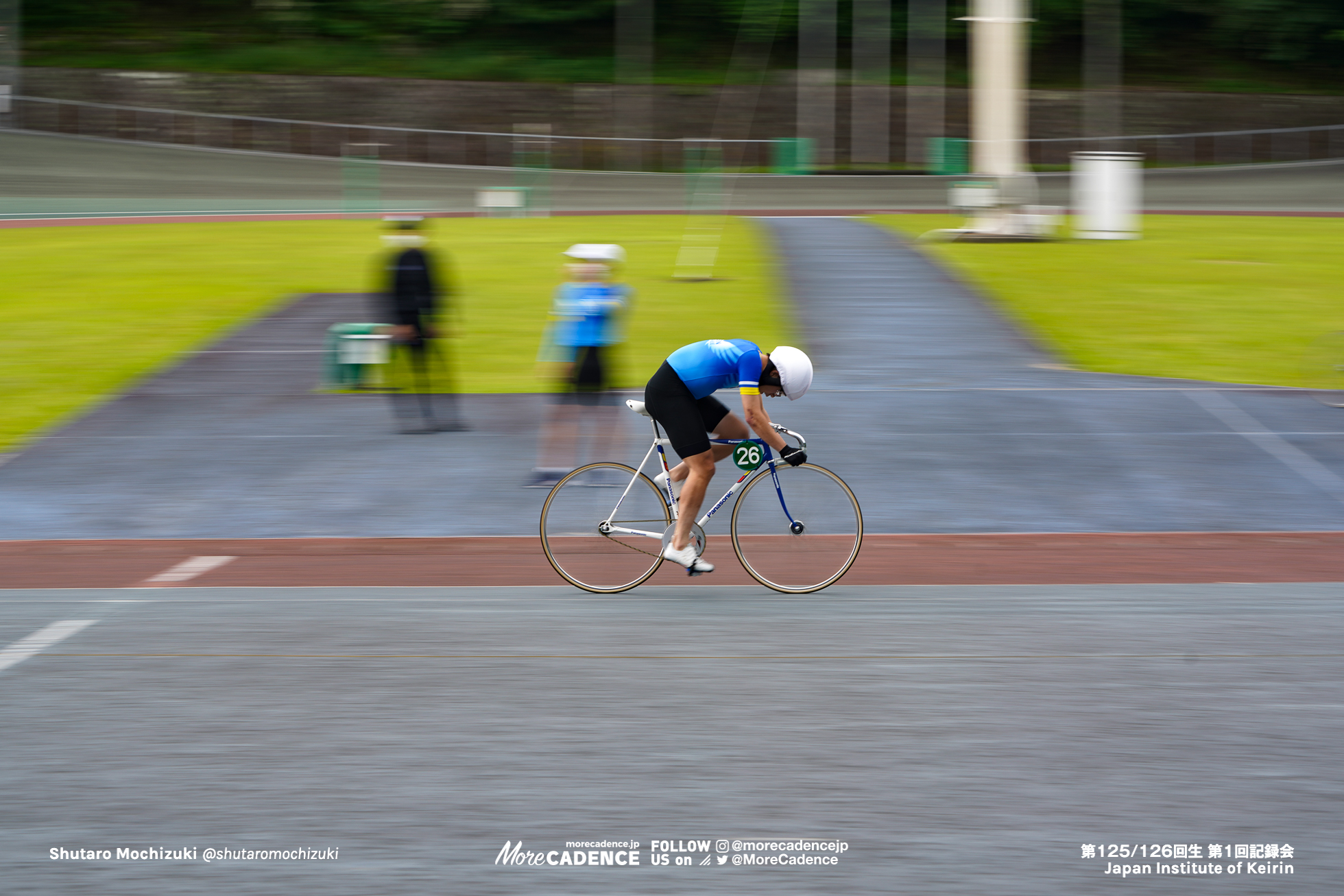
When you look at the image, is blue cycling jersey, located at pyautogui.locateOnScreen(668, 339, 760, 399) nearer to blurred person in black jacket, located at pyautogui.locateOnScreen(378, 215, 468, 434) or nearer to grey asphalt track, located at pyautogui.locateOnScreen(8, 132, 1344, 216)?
blurred person in black jacket, located at pyautogui.locateOnScreen(378, 215, 468, 434)

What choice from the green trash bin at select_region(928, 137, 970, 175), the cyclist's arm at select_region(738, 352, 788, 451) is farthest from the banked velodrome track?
the green trash bin at select_region(928, 137, 970, 175)

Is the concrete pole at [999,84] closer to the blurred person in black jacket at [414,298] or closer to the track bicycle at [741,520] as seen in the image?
the blurred person in black jacket at [414,298]

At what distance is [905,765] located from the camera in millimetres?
5270

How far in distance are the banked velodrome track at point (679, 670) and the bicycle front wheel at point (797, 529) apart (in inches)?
9.9

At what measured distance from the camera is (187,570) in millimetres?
9164

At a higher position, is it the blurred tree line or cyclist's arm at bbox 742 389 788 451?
the blurred tree line

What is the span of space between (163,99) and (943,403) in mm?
44425

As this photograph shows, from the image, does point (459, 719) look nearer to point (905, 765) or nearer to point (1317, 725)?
point (905, 765)

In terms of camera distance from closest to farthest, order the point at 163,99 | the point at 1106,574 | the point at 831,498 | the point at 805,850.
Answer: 1. the point at 805,850
2. the point at 831,498
3. the point at 1106,574
4. the point at 163,99

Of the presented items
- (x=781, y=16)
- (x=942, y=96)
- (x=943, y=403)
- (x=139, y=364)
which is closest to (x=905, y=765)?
(x=943, y=403)

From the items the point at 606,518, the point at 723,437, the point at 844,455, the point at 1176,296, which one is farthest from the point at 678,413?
the point at 1176,296

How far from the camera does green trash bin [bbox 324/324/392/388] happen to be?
14172 millimetres

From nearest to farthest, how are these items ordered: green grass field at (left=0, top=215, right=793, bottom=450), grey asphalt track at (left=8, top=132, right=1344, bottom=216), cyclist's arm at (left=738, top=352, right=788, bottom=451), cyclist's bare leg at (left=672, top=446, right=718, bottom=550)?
1. cyclist's arm at (left=738, top=352, right=788, bottom=451)
2. cyclist's bare leg at (left=672, top=446, right=718, bottom=550)
3. green grass field at (left=0, top=215, right=793, bottom=450)
4. grey asphalt track at (left=8, top=132, right=1344, bottom=216)

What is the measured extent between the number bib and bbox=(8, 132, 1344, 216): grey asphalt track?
28.8 metres
